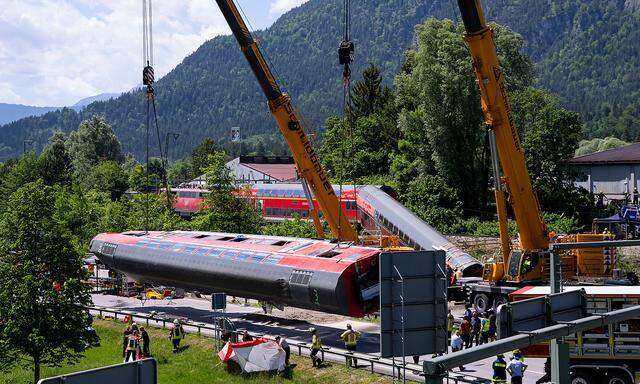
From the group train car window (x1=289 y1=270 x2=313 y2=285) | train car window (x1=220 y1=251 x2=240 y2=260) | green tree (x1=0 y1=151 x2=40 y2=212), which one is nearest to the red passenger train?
green tree (x1=0 y1=151 x2=40 y2=212)

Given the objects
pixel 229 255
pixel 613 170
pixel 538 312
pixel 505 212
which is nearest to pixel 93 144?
pixel 613 170

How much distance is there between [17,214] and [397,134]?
62.0m

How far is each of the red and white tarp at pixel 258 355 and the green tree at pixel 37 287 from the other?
605cm

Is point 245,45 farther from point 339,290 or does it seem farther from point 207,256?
point 339,290

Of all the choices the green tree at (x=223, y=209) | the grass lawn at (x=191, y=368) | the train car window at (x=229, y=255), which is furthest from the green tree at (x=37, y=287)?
the green tree at (x=223, y=209)

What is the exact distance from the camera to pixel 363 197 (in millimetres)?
61188

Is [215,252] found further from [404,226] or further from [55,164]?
[55,164]

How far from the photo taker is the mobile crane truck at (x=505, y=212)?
33625 millimetres

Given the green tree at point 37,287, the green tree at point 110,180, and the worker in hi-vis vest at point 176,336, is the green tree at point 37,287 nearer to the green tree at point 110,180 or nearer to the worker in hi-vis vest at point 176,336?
the worker in hi-vis vest at point 176,336

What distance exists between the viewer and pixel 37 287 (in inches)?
1196

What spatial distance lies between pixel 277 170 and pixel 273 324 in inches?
4169

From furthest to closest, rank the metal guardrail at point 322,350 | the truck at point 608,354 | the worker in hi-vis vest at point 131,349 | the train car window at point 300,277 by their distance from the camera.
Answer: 1. the train car window at point 300,277
2. the worker in hi-vis vest at point 131,349
3. the metal guardrail at point 322,350
4. the truck at point 608,354

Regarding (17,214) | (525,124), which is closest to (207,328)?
(17,214)

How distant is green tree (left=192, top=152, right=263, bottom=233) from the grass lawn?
807 inches
